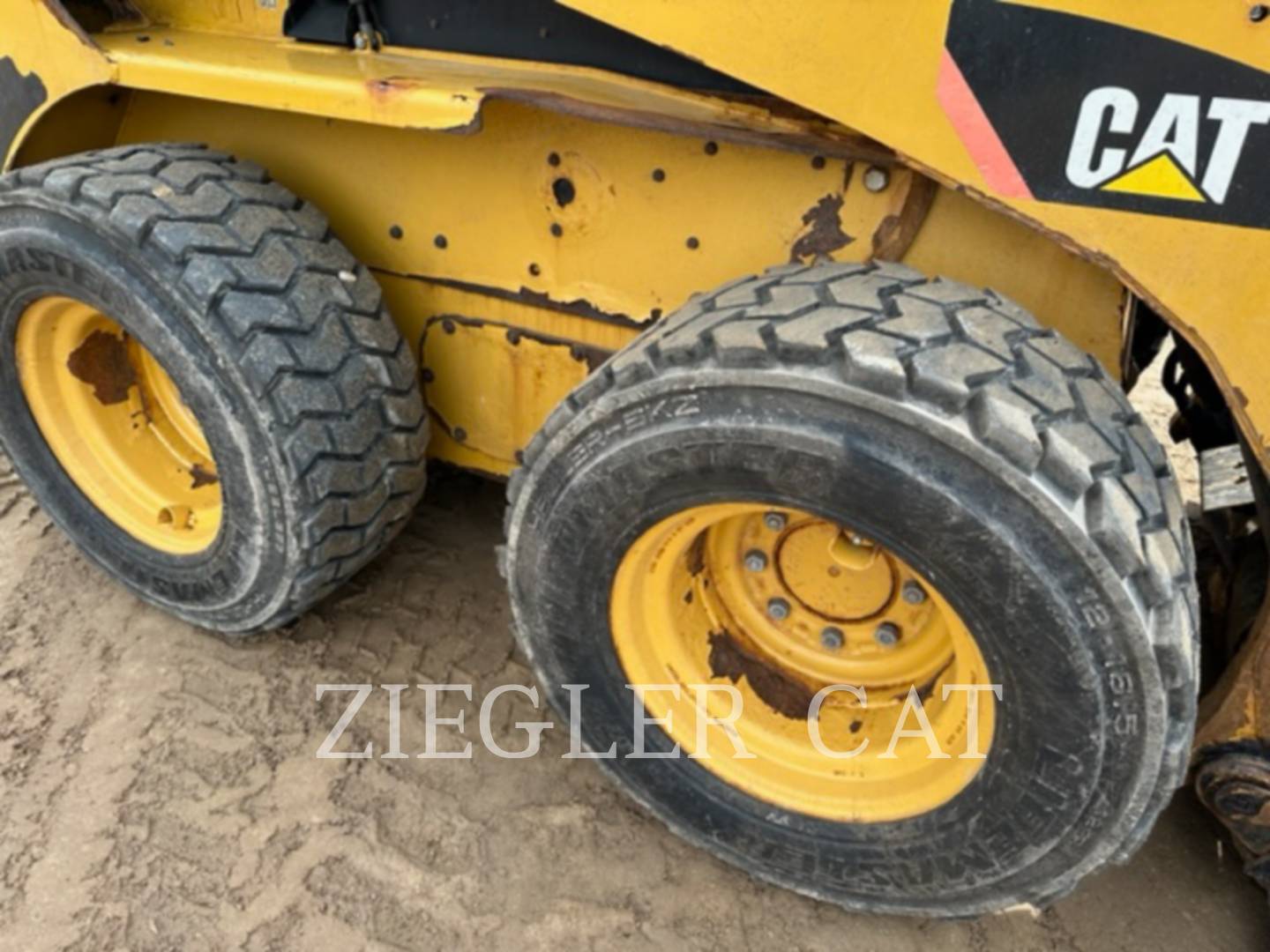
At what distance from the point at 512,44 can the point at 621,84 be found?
29 cm

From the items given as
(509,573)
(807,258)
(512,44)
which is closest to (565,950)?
(509,573)

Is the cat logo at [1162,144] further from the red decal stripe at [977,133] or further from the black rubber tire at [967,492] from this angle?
the black rubber tire at [967,492]

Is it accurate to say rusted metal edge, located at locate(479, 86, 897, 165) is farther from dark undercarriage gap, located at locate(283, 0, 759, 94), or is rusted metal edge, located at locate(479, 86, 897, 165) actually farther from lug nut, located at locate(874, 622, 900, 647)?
lug nut, located at locate(874, 622, 900, 647)

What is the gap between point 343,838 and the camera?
7.17 ft

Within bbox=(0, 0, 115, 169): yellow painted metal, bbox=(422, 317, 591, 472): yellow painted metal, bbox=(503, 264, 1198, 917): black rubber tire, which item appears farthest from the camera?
bbox=(422, 317, 591, 472): yellow painted metal

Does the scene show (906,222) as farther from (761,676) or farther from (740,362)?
(761,676)

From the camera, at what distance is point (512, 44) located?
2.10m

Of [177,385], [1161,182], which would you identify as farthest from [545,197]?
[1161,182]

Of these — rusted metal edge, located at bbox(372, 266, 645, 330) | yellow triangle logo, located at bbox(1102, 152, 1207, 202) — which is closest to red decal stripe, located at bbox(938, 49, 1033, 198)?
yellow triangle logo, located at bbox(1102, 152, 1207, 202)

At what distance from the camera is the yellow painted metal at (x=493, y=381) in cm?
227

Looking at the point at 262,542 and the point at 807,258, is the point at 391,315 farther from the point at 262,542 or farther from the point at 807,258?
the point at 807,258

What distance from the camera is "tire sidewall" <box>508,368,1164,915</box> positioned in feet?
4.79

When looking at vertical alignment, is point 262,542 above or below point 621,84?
below

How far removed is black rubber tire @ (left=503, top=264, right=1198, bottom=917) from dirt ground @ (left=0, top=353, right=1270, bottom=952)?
47 centimetres
